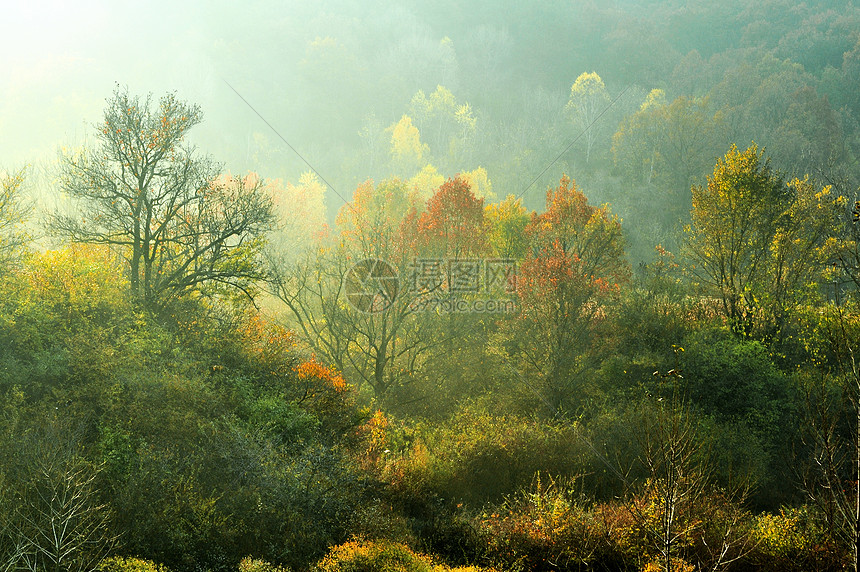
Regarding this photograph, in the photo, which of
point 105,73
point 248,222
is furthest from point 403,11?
point 248,222

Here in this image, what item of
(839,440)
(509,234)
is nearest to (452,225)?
(509,234)

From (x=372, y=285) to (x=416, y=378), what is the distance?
502 centimetres

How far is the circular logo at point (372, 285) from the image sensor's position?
25.8 meters

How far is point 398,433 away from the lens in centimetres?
2095

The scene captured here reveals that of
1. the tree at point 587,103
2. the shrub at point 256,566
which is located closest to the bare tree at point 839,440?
the shrub at point 256,566

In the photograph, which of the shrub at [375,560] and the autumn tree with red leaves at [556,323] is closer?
the shrub at [375,560]

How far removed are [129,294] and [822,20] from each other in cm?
9387

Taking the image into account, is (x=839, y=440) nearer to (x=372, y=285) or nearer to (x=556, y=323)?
(x=556, y=323)

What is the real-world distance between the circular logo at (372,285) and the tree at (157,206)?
210 inches

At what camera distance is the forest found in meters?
12.3

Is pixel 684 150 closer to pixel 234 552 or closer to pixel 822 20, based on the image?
pixel 822 20

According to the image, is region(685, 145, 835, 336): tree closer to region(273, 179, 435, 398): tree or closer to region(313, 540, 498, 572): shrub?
region(273, 179, 435, 398): tree

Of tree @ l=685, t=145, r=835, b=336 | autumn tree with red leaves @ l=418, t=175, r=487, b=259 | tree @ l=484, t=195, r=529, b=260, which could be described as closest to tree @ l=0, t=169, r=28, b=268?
autumn tree with red leaves @ l=418, t=175, r=487, b=259

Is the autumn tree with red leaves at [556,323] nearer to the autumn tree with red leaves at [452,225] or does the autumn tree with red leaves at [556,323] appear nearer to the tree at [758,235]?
the tree at [758,235]
